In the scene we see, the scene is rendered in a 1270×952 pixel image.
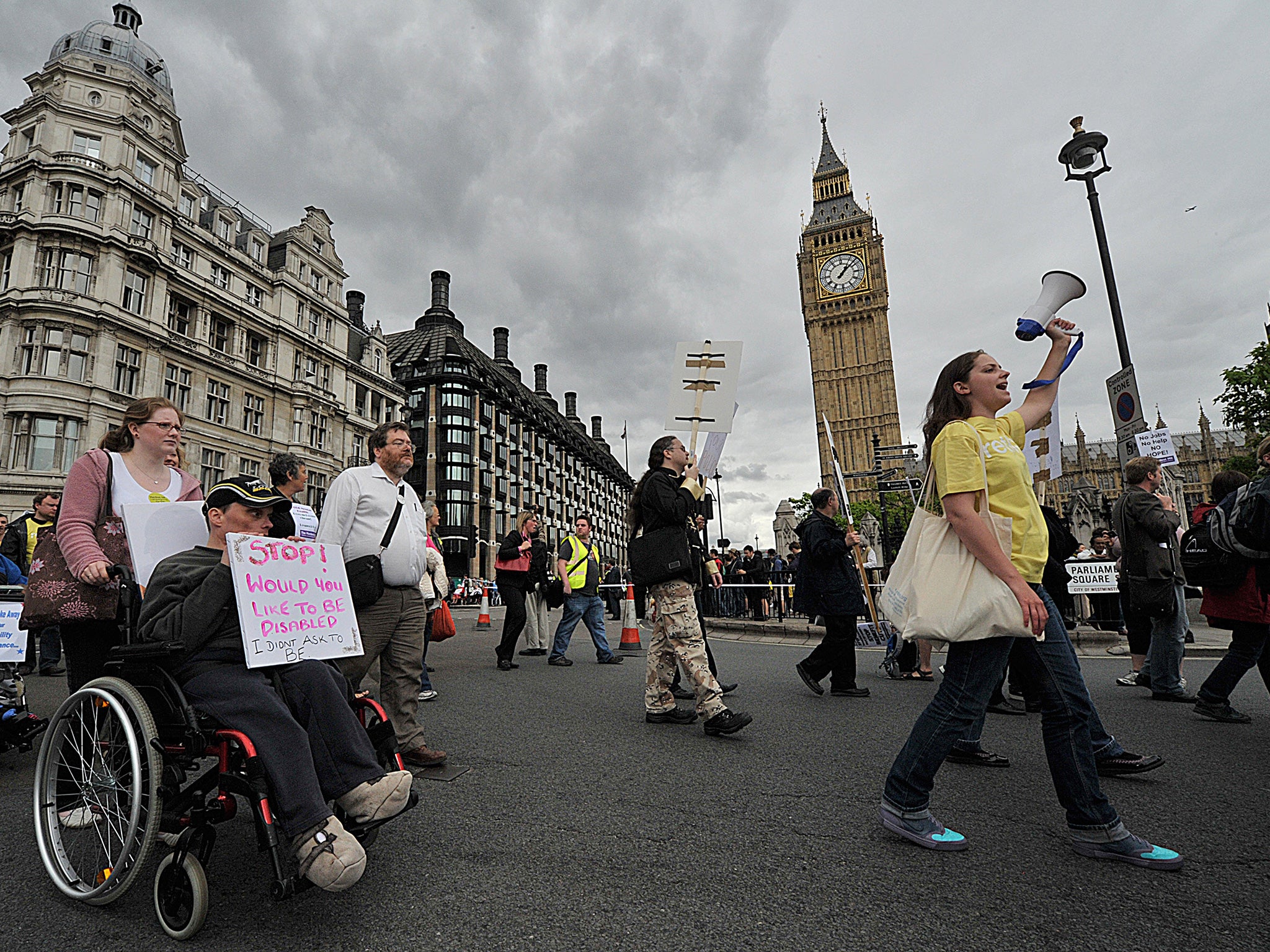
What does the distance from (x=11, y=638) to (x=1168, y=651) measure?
8.56m

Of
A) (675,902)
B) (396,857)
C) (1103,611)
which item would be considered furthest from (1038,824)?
(1103,611)

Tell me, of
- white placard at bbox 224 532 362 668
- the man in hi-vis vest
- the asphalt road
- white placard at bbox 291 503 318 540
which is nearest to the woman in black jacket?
the man in hi-vis vest

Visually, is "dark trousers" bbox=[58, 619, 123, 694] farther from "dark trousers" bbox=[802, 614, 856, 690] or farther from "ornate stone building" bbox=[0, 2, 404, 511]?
"ornate stone building" bbox=[0, 2, 404, 511]

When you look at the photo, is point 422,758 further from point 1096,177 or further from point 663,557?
point 1096,177

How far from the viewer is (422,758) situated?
150 inches

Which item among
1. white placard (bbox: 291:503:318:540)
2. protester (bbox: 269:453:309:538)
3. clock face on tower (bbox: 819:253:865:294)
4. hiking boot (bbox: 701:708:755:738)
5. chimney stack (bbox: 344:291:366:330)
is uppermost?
clock face on tower (bbox: 819:253:865:294)

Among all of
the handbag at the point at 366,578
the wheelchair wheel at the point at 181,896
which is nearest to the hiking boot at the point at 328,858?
the wheelchair wheel at the point at 181,896

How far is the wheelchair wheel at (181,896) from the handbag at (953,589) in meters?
2.45

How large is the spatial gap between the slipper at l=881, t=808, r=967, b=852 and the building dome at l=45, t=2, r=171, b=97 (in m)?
41.9

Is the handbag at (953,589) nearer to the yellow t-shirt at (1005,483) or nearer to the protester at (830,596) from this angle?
the yellow t-shirt at (1005,483)

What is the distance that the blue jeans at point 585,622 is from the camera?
9.06 m

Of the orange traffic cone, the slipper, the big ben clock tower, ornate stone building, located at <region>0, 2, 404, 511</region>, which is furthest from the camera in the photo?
the big ben clock tower

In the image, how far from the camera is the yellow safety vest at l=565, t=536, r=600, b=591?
32.0ft

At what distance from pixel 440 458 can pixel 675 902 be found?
177ft
